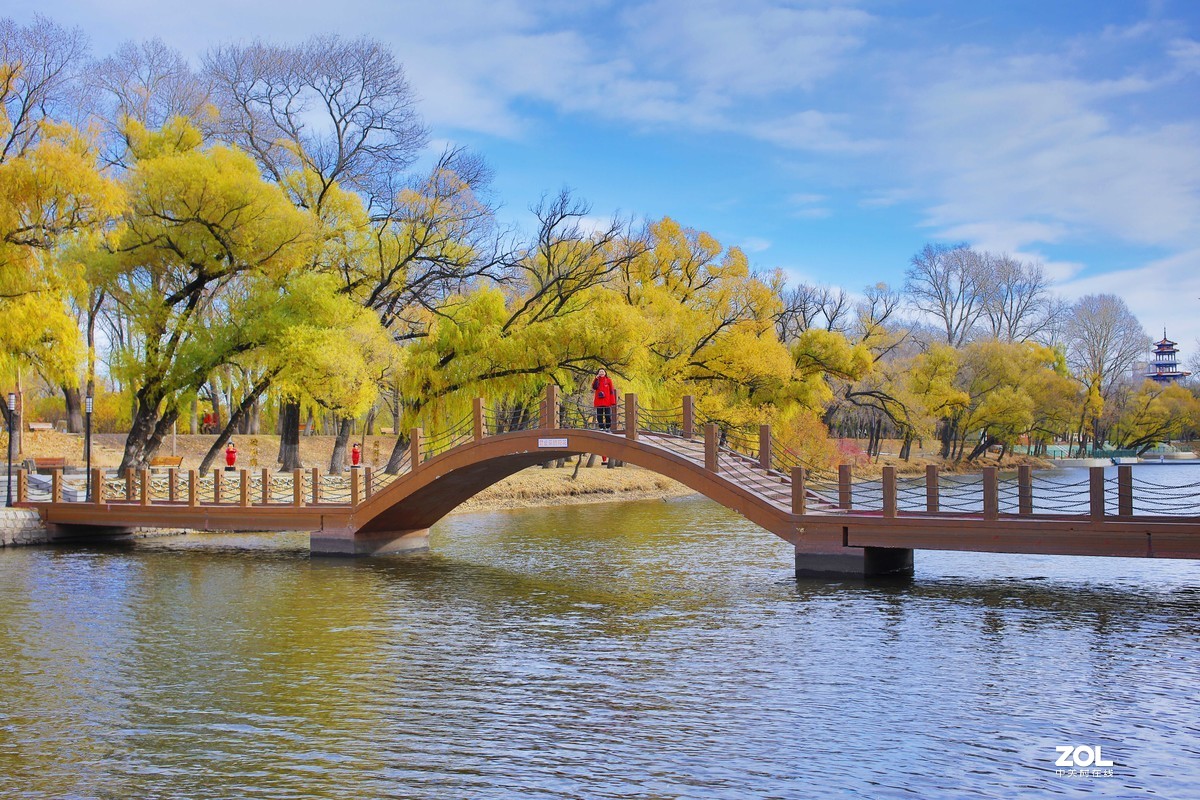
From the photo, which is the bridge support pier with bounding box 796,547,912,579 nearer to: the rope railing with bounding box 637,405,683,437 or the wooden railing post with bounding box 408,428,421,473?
the rope railing with bounding box 637,405,683,437

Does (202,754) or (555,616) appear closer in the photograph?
(202,754)

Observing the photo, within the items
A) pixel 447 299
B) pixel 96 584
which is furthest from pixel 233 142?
pixel 96 584

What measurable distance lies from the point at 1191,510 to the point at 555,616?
21.7 meters

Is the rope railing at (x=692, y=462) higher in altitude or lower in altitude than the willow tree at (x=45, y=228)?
lower

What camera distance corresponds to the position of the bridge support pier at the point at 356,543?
24.9 metres

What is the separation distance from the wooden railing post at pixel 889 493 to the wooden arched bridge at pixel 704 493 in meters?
0.03

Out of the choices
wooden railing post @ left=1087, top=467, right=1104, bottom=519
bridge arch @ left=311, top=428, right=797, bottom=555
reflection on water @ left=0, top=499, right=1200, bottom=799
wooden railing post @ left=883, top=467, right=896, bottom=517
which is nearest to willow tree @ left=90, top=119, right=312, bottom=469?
bridge arch @ left=311, top=428, right=797, bottom=555

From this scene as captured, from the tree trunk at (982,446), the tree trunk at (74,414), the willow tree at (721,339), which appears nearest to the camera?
the willow tree at (721,339)

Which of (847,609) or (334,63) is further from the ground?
(334,63)

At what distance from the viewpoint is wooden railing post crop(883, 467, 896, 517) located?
18.6 metres

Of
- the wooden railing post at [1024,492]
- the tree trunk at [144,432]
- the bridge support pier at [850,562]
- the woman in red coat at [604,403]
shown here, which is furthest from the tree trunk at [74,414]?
the wooden railing post at [1024,492]

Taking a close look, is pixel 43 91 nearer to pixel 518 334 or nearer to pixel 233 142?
pixel 233 142

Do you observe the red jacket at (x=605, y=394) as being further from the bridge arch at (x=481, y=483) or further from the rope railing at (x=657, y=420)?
the bridge arch at (x=481, y=483)

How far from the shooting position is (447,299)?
123 ft
